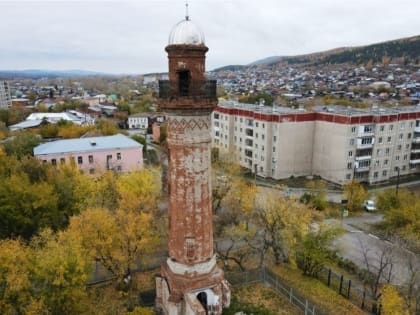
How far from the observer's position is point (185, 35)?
43.0 feet

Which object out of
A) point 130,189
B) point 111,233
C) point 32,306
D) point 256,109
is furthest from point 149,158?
point 32,306

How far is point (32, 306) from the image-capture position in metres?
14.9

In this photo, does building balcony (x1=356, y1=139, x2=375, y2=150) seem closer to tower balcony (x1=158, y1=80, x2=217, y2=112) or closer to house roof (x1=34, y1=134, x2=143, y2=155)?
house roof (x1=34, y1=134, x2=143, y2=155)

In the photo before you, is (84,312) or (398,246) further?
(398,246)

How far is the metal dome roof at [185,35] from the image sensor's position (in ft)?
43.0

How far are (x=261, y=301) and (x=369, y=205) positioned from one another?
2196 cm

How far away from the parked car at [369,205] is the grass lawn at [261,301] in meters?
20.2

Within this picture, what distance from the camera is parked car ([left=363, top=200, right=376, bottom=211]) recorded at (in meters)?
36.0

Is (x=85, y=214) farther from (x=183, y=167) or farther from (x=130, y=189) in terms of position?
(x=183, y=167)

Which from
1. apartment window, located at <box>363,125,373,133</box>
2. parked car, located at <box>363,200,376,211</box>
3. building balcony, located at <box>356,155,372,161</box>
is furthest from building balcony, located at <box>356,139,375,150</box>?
Result: parked car, located at <box>363,200,376,211</box>

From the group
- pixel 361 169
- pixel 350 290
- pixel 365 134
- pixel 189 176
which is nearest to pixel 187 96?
pixel 189 176

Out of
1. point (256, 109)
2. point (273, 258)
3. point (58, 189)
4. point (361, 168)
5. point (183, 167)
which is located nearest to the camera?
point (183, 167)

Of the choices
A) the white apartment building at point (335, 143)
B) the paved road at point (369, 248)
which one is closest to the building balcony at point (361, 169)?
the white apartment building at point (335, 143)

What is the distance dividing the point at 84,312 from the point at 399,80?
165504mm
